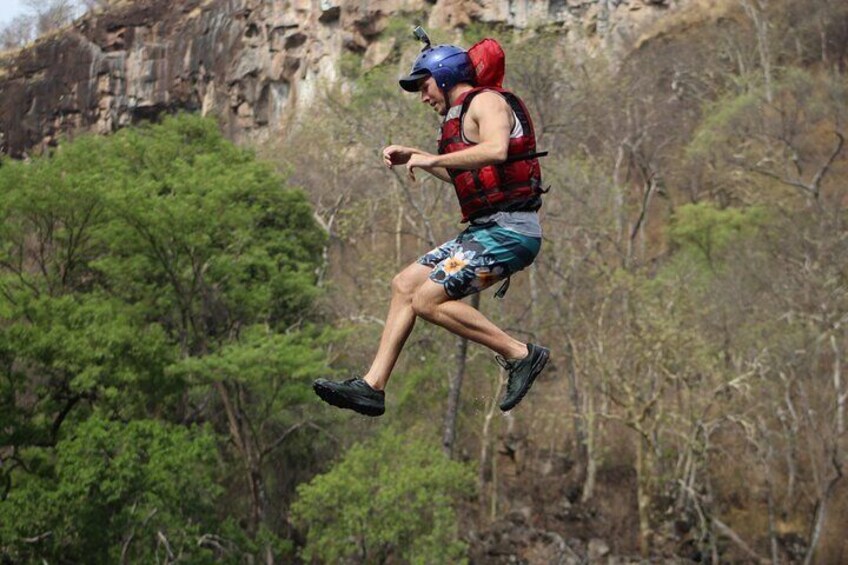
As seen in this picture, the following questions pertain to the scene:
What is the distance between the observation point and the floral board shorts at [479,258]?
17.8ft

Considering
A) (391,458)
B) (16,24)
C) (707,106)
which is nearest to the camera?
(391,458)

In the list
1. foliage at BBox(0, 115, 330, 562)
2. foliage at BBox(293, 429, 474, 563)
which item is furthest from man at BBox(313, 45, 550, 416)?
foliage at BBox(293, 429, 474, 563)

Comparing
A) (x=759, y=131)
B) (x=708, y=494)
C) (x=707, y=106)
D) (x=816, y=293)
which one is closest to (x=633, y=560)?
(x=708, y=494)

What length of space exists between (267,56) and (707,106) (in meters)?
30.1

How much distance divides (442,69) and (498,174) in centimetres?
56

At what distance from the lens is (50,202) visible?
25875mm

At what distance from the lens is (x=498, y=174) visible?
17.6ft

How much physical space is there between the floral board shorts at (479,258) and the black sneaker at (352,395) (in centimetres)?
61

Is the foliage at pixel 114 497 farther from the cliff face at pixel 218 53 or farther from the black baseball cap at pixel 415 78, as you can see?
the cliff face at pixel 218 53

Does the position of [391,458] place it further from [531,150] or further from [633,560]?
[531,150]

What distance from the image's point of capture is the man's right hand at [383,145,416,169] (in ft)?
17.8

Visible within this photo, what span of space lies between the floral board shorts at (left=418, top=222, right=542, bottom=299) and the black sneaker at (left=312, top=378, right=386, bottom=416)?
0.61 metres

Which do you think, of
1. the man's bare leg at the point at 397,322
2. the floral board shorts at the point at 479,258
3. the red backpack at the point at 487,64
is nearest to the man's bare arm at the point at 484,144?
the red backpack at the point at 487,64

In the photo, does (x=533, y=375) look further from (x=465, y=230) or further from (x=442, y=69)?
(x=442, y=69)
